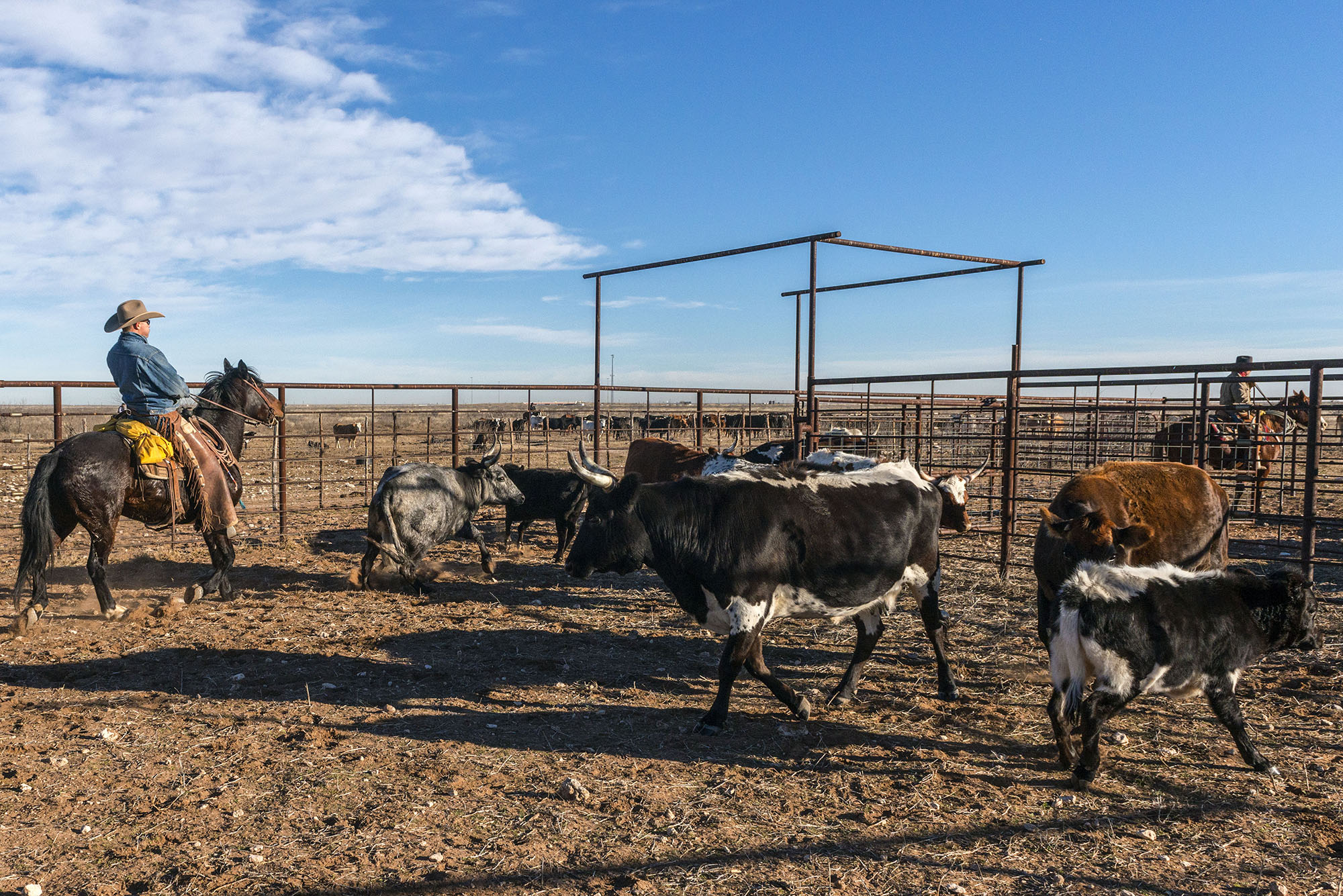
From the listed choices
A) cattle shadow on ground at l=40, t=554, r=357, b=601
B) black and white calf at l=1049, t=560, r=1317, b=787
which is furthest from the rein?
black and white calf at l=1049, t=560, r=1317, b=787

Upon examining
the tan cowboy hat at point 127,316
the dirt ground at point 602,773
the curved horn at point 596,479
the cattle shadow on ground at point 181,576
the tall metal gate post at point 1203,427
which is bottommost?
the cattle shadow on ground at point 181,576

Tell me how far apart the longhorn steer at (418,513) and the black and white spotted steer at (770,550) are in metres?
3.33

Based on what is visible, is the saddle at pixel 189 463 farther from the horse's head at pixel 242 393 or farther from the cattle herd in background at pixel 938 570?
the cattle herd in background at pixel 938 570

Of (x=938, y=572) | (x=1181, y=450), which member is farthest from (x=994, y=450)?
(x=938, y=572)

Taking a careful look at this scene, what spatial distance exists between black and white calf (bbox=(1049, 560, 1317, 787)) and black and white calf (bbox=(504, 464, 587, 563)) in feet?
20.7

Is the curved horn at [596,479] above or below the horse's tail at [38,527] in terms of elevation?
above

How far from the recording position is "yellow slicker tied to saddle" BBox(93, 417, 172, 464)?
689 centimetres

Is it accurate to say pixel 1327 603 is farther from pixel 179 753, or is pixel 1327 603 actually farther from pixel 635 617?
pixel 179 753

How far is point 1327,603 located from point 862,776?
5.59m

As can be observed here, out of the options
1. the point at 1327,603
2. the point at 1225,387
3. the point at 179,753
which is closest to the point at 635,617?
the point at 179,753

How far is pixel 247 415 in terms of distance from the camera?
323 inches

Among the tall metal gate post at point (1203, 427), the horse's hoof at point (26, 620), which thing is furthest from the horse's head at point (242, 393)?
the tall metal gate post at point (1203, 427)

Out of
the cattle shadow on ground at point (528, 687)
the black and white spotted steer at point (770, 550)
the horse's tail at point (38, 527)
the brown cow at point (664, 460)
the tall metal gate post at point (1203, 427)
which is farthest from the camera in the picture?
the brown cow at point (664, 460)

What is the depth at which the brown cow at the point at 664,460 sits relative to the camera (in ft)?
32.2
